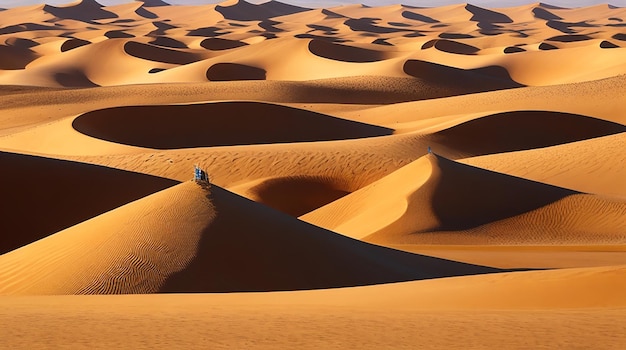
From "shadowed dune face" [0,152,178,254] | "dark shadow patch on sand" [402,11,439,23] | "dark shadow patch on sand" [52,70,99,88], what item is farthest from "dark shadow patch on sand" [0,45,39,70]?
"dark shadow patch on sand" [402,11,439,23]

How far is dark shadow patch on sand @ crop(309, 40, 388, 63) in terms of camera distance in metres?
60.2

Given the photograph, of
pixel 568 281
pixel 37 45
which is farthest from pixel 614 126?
pixel 37 45

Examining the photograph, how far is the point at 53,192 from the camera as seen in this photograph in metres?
17.9

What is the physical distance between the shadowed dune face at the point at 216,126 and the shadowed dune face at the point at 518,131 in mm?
3767

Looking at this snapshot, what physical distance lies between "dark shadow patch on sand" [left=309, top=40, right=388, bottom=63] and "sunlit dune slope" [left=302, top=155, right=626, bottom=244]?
4188 cm

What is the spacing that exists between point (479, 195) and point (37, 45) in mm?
63292

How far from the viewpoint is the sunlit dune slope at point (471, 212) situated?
15875mm

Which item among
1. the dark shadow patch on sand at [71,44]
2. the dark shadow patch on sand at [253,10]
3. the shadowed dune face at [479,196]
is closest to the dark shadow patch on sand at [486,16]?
the dark shadow patch on sand at [253,10]

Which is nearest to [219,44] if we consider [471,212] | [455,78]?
[455,78]

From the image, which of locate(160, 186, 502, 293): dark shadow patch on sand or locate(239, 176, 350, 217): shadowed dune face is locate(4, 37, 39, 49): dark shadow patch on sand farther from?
locate(160, 186, 502, 293): dark shadow patch on sand

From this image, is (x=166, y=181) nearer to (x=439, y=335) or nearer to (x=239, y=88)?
(x=439, y=335)

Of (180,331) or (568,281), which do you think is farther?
(568,281)

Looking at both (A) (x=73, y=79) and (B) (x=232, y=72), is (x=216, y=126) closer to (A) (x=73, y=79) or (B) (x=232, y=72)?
(B) (x=232, y=72)

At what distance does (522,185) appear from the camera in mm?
17875
